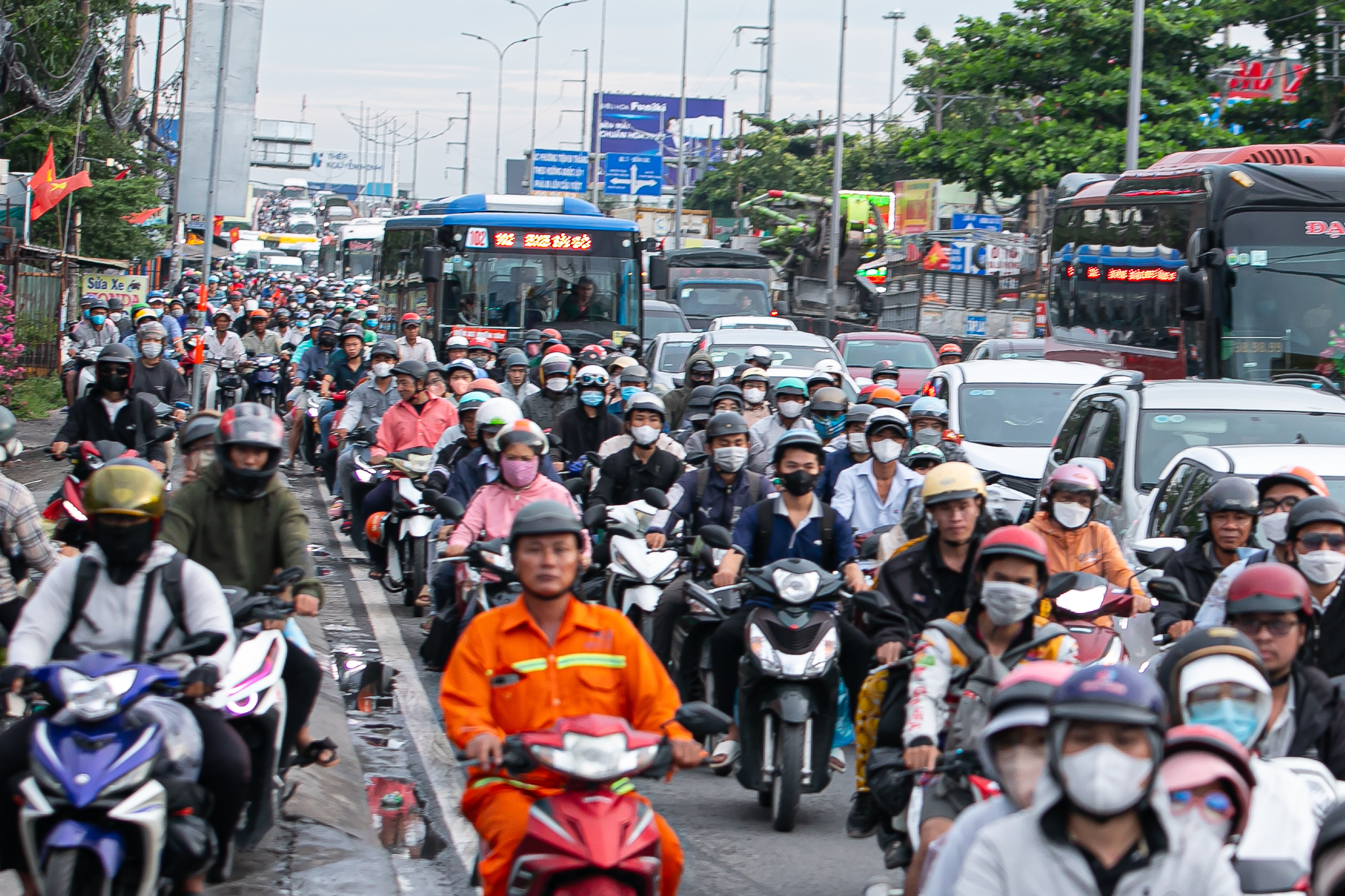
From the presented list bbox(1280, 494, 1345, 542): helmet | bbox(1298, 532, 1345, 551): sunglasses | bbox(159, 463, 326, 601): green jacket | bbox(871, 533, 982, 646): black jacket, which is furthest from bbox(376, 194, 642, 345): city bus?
bbox(1298, 532, 1345, 551): sunglasses

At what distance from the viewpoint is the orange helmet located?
12.4m

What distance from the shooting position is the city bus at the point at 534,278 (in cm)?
2138

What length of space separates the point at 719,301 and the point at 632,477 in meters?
25.2

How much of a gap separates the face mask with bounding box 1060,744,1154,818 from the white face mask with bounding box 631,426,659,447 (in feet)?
23.2

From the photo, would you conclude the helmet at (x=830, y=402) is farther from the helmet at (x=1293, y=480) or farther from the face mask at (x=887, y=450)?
the helmet at (x=1293, y=480)

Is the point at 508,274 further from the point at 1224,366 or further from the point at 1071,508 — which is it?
the point at 1071,508

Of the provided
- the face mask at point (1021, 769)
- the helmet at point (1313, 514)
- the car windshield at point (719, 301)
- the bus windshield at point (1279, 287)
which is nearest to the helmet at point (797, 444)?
the helmet at point (1313, 514)

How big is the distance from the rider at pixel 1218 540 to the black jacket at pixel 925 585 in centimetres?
125

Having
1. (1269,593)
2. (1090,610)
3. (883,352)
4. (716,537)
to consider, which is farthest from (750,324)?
(1269,593)

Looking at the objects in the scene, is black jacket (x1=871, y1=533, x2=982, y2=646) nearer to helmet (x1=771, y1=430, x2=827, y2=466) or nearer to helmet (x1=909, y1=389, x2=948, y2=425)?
helmet (x1=771, y1=430, x2=827, y2=466)

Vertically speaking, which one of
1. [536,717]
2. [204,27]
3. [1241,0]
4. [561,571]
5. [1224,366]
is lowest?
[536,717]

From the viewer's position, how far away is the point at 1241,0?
3553cm

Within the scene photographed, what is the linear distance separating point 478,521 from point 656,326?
21.4 m

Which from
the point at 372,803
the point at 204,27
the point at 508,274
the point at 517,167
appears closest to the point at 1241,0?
the point at 508,274
